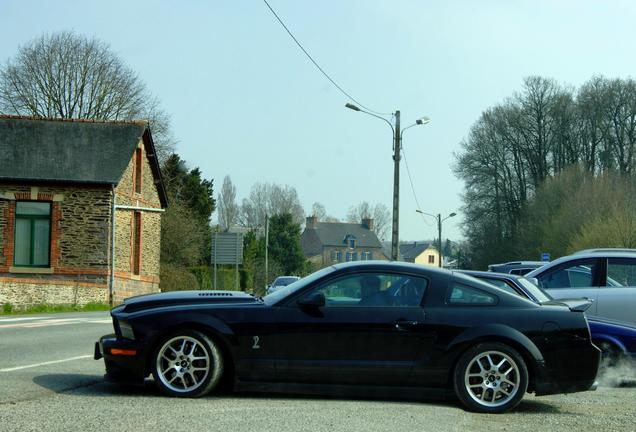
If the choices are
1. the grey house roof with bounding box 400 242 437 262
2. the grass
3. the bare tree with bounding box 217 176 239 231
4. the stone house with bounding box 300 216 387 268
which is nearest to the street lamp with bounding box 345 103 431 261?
the grass

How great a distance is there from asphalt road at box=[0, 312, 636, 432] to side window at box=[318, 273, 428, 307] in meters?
0.94

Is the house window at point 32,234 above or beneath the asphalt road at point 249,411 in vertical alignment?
above

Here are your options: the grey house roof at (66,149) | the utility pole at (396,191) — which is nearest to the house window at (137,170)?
the grey house roof at (66,149)

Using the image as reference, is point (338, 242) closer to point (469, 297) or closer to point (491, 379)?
point (469, 297)

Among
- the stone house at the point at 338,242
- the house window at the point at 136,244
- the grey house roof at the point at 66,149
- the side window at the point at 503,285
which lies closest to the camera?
the side window at the point at 503,285

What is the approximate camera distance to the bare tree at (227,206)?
343ft

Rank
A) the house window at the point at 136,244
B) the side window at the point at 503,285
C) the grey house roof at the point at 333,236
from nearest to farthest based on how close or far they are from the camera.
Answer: the side window at the point at 503,285
the house window at the point at 136,244
the grey house roof at the point at 333,236

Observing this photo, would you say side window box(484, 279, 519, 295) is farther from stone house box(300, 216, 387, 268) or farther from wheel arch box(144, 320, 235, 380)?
stone house box(300, 216, 387, 268)

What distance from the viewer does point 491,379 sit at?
851 centimetres

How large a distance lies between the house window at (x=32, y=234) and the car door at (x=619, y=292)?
29648 mm

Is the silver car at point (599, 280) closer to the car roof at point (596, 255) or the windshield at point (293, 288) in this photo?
the car roof at point (596, 255)

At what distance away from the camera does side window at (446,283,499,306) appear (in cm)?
872

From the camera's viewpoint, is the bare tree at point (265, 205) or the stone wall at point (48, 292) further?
the bare tree at point (265, 205)

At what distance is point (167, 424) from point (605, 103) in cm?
6146
